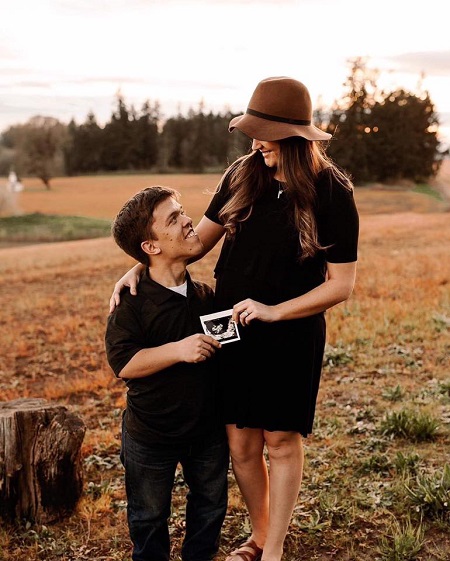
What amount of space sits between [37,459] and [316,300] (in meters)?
1.93

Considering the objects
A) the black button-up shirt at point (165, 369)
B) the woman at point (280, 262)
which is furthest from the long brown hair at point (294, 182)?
the black button-up shirt at point (165, 369)

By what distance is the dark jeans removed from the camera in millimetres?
3137

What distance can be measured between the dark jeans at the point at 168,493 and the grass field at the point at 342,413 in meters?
0.39

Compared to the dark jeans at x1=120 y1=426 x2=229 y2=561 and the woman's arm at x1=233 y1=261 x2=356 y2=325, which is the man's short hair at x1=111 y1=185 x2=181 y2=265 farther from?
the dark jeans at x1=120 y1=426 x2=229 y2=561

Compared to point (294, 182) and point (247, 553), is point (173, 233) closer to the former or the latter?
point (294, 182)

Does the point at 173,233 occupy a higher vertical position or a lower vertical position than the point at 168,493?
higher

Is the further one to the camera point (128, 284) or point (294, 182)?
point (128, 284)

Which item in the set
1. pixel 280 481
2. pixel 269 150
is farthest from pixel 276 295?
pixel 280 481

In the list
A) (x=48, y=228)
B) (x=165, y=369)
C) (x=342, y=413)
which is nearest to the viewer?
(x=165, y=369)

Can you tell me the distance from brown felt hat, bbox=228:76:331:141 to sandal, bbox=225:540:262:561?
77.8 inches

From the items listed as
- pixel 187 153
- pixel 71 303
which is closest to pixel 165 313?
pixel 71 303

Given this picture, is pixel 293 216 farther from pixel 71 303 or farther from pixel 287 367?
pixel 71 303

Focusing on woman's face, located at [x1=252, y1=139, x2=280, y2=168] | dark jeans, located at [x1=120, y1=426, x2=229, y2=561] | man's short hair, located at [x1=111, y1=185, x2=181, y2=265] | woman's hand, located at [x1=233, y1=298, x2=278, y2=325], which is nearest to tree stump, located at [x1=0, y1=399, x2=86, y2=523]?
dark jeans, located at [x1=120, y1=426, x2=229, y2=561]

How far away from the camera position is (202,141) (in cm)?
5003
